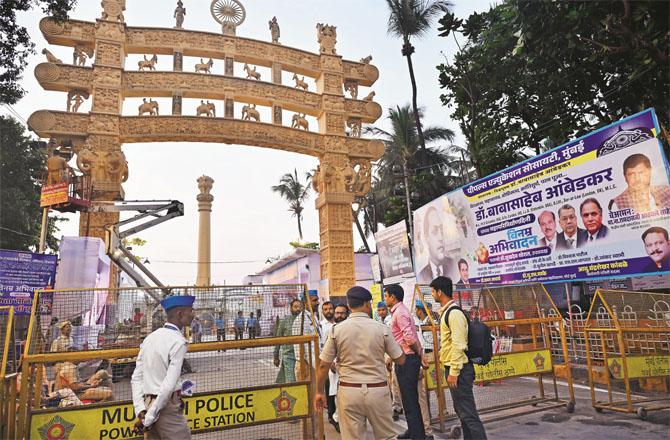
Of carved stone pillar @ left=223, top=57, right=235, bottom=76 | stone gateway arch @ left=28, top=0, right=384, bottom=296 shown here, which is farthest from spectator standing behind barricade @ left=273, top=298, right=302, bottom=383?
carved stone pillar @ left=223, top=57, right=235, bottom=76

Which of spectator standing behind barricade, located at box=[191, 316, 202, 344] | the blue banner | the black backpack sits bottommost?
the black backpack

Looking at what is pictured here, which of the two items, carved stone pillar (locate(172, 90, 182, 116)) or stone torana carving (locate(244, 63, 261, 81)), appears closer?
carved stone pillar (locate(172, 90, 182, 116))

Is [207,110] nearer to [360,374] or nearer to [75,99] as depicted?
[75,99]

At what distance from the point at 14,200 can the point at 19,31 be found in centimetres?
1223

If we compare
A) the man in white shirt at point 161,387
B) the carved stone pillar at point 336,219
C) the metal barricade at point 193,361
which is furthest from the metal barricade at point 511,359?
the carved stone pillar at point 336,219

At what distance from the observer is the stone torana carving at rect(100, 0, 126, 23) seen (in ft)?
51.7

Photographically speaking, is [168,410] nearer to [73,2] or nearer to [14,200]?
[73,2]

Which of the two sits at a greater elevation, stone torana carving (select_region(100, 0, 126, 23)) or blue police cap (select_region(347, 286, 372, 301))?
stone torana carving (select_region(100, 0, 126, 23))

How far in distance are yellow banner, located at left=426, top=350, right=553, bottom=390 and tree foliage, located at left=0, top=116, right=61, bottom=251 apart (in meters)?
19.3

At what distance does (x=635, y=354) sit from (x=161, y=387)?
20.0 feet

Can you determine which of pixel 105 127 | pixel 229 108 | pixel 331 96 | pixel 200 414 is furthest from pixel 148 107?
pixel 200 414

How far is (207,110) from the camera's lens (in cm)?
1630

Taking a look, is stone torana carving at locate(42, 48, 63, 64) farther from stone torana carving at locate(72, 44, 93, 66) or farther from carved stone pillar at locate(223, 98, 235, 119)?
carved stone pillar at locate(223, 98, 235, 119)

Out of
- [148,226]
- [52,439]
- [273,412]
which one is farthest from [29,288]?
[273,412]
